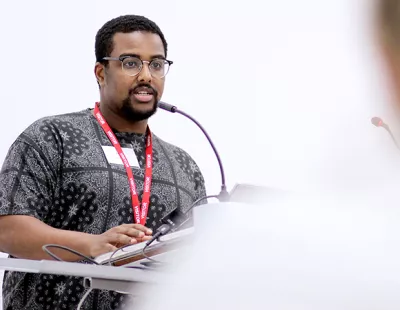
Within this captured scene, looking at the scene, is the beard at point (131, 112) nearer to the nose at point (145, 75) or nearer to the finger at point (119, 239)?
the nose at point (145, 75)

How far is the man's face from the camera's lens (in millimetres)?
2436

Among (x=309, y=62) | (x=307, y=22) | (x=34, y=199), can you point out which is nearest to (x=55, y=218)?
(x=34, y=199)

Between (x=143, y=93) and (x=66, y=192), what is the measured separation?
0.46m

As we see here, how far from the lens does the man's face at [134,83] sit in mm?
2436

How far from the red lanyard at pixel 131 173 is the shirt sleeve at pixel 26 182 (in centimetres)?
22

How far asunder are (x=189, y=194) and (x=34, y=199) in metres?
0.52

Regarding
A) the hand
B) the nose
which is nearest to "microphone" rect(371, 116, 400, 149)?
the hand

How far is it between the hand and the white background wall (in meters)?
0.96

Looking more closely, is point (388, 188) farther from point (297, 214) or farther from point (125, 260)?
point (125, 260)

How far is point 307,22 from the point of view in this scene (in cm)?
293

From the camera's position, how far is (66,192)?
7.09ft

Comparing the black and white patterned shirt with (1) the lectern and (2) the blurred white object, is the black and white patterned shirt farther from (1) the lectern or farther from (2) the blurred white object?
(2) the blurred white object

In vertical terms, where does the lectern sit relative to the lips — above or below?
below

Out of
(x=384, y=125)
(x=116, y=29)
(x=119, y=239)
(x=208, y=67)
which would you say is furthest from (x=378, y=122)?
→ (x=208, y=67)
